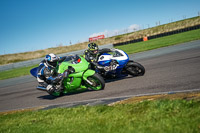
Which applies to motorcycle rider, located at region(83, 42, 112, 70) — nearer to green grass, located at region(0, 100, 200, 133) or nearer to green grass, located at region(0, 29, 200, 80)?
green grass, located at region(0, 100, 200, 133)

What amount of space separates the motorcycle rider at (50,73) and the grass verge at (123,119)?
2.44 meters

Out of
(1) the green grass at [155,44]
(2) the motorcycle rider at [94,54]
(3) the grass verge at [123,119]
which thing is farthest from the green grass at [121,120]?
(1) the green grass at [155,44]

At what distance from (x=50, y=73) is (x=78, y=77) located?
118cm

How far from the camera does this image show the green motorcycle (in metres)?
8.39

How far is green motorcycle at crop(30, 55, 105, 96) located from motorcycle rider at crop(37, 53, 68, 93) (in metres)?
0.16

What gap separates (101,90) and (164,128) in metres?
4.98

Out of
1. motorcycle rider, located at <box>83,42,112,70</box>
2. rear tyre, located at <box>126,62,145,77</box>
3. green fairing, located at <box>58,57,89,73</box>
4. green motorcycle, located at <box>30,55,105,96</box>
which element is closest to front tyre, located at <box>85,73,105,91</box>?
green motorcycle, located at <box>30,55,105,96</box>

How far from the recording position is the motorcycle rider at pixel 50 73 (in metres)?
8.59

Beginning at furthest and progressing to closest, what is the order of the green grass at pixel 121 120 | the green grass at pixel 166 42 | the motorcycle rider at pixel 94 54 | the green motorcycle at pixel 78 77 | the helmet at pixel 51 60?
the green grass at pixel 166 42 < the motorcycle rider at pixel 94 54 < the helmet at pixel 51 60 < the green motorcycle at pixel 78 77 < the green grass at pixel 121 120

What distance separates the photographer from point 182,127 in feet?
10.9

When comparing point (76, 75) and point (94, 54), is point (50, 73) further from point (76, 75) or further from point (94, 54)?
point (94, 54)

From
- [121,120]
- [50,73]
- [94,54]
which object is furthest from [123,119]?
[94,54]

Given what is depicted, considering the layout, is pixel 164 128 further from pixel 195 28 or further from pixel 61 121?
pixel 195 28

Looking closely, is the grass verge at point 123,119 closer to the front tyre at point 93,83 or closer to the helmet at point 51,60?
the front tyre at point 93,83
